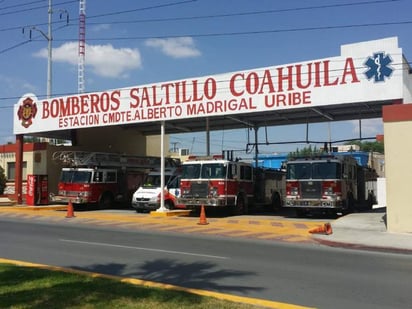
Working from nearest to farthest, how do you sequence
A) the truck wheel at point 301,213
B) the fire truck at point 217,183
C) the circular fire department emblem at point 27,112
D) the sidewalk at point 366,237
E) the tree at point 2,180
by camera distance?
the sidewalk at point 366,237 → the truck wheel at point 301,213 → the fire truck at point 217,183 → the circular fire department emblem at point 27,112 → the tree at point 2,180

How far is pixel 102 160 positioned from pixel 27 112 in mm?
6176

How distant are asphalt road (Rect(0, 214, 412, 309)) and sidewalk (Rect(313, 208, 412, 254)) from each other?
0.63 meters

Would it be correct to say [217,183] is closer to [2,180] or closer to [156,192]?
[156,192]

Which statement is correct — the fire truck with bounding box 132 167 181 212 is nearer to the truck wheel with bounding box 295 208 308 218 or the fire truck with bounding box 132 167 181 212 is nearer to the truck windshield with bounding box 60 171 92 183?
the truck windshield with bounding box 60 171 92 183

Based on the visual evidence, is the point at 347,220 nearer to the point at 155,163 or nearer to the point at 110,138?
the point at 155,163

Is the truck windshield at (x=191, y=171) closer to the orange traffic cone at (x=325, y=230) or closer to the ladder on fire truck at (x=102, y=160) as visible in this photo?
the ladder on fire truck at (x=102, y=160)

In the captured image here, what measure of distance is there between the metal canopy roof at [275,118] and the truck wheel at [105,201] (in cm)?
540

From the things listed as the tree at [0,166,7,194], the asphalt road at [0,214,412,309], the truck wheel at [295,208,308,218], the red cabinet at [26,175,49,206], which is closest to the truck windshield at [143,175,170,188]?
the truck wheel at [295,208,308,218]

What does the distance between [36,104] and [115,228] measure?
1549 centimetres

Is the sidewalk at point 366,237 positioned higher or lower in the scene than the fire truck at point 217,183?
lower

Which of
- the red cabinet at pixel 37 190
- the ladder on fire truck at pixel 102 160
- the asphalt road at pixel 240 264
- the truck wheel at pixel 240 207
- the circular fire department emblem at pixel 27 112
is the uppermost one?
the circular fire department emblem at pixel 27 112

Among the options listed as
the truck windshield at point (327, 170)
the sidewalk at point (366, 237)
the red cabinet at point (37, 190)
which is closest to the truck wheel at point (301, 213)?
the truck windshield at point (327, 170)

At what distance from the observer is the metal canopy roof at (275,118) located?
81.4ft

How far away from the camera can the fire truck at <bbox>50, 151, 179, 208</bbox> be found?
29.6 meters
